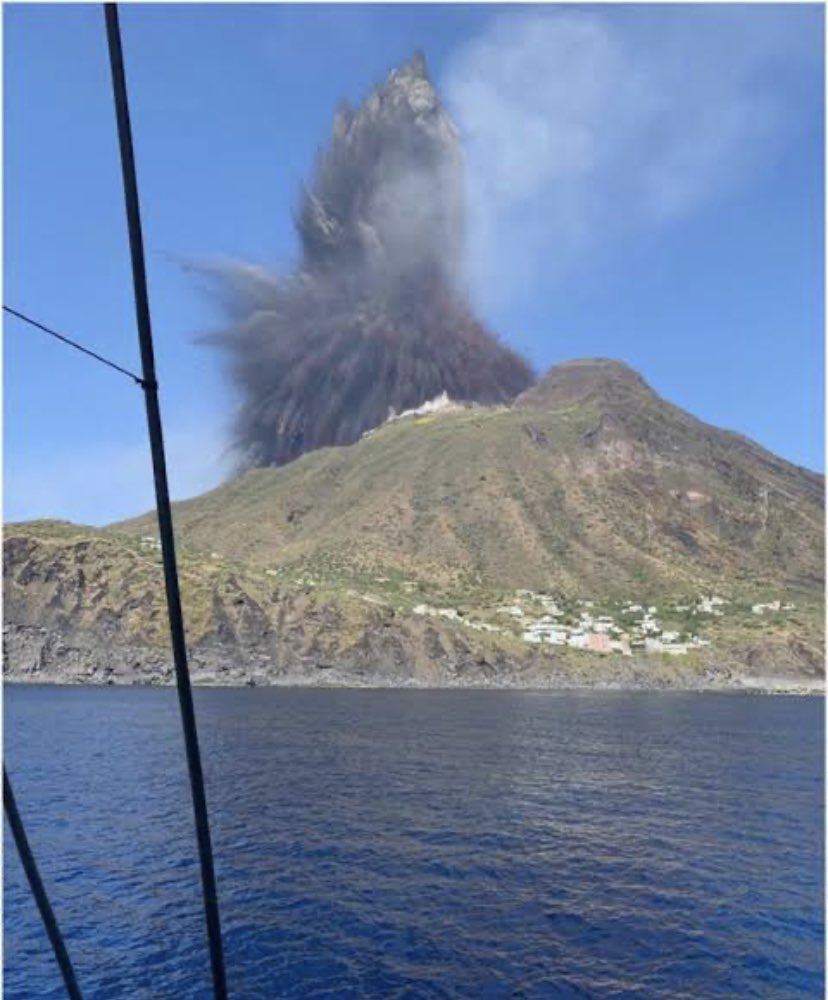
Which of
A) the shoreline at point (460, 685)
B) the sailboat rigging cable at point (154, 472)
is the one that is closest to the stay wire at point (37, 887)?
the sailboat rigging cable at point (154, 472)

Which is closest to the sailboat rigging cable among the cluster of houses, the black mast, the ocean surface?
the black mast

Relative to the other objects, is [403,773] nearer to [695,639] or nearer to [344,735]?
[344,735]

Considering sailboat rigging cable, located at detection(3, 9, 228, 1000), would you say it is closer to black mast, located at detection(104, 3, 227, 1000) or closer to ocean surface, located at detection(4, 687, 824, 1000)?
black mast, located at detection(104, 3, 227, 1000)

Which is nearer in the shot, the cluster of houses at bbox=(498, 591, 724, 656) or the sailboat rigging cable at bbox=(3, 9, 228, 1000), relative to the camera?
the sailboat rigging cable at bbox=(3, 9, 228, 1000)

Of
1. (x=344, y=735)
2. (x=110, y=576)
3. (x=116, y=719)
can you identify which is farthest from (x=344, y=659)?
(x=344, y=735)

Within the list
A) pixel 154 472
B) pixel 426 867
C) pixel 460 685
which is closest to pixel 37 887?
Result: pixel 154 472

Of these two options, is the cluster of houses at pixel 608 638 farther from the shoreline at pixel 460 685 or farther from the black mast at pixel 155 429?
the black mast at pixel 155 429
